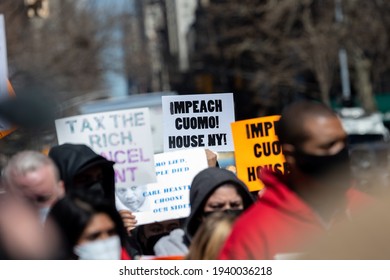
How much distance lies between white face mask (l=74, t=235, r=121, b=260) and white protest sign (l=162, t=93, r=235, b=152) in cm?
120

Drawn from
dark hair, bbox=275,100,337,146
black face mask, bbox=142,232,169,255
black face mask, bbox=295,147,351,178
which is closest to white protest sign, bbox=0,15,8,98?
black face mask, bbox=142,232,169,255

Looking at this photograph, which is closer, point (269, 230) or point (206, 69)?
point (269, 230)

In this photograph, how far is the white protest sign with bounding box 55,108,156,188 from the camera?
17.8ft

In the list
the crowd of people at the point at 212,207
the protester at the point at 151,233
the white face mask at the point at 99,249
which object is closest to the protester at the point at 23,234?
the crowd of people at the point at 212,207

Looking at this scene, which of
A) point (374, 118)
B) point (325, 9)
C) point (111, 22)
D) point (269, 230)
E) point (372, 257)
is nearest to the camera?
point (269, 230)

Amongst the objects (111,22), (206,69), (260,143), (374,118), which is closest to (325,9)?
(111,22)

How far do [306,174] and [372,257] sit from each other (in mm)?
605

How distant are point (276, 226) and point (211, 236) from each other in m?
0.47

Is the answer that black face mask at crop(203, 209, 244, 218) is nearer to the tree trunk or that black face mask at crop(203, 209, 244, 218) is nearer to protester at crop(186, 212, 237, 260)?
protester at crop(186, 212, 237, 260)
